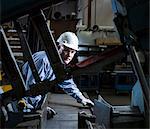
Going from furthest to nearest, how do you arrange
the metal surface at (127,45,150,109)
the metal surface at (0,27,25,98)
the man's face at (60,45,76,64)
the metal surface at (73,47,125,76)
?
the man's face at (60,45,76,64) → the metal surface at (0,27,25,98) → the metal surface at (73,47,125,76) → the metal surface at (127,45,150,109)

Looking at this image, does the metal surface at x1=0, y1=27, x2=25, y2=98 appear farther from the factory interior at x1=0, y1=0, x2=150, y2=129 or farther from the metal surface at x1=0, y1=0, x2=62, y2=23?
the metal surface at x1=0, y1=0, x2=62, y2=23

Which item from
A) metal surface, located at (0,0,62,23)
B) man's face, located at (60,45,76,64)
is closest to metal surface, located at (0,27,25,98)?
metal surface, located at (0,0,62,23)

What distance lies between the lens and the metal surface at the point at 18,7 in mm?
1179

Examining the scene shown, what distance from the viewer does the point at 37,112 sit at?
166 cm

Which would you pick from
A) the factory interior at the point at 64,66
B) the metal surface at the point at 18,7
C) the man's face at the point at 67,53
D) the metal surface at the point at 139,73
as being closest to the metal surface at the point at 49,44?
the factory interior at the point at 64,66

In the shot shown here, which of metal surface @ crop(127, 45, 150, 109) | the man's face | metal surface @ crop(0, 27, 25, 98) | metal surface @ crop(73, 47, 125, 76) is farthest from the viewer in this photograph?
the man's face

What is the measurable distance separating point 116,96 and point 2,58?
4.63 m

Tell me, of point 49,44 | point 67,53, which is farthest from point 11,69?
point 67,53

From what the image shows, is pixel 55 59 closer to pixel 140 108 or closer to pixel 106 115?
pixel 106 115

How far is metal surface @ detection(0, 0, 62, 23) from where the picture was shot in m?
1.18

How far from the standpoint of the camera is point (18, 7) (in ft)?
3.92

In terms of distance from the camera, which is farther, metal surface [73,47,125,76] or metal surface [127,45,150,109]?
metal surface [73,47,125,76]

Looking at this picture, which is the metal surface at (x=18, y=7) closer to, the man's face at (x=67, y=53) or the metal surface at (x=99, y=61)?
the metal surface at (x=99, y=61)

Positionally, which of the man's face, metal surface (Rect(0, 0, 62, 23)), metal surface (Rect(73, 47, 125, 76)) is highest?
metal surface (Rect(0, 0, 62, 23))
